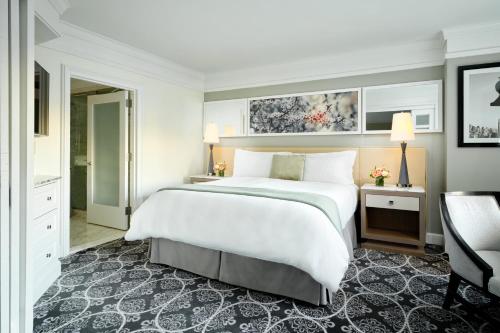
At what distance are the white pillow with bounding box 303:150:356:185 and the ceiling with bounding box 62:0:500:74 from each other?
143 centimetres

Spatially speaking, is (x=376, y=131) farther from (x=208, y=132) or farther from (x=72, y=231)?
(x=72, y=231)

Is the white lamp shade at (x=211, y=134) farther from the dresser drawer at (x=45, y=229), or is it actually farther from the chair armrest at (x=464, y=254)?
the chair armrest at (x=464, y=254)

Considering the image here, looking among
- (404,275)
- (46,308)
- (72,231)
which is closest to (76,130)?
(72,231)

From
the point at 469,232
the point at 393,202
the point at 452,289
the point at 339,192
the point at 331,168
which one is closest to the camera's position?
the point at 452,289

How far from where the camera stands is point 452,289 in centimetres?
204

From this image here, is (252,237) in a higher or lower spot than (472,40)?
lower

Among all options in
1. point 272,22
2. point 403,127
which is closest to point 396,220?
point 403,127

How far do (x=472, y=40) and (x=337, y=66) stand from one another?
5.04 ft

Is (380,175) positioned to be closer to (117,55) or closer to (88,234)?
(117,55)

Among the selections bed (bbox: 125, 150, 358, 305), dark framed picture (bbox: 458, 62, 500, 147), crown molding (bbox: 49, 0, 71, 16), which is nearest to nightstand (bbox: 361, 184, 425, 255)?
bed (bbox: 125, 150, 358, 305)

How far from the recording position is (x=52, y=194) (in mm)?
2633

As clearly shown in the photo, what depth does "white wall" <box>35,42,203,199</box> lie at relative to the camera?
3.10 metres

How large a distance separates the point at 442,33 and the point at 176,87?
369cm

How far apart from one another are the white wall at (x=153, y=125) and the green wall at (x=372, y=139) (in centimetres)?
77
